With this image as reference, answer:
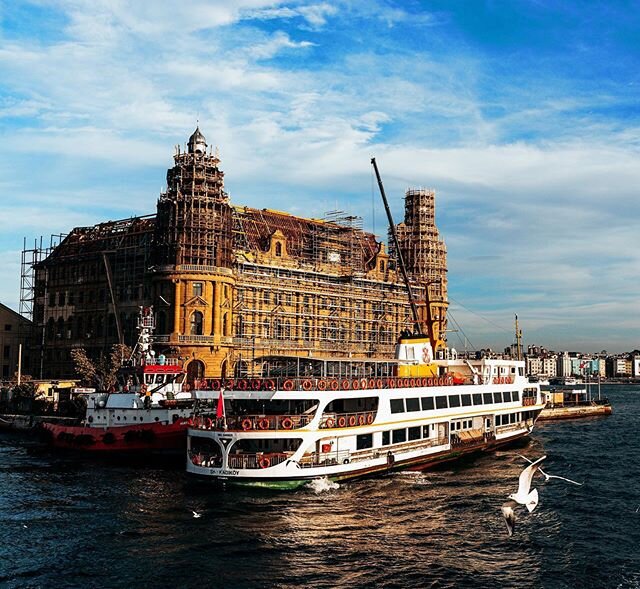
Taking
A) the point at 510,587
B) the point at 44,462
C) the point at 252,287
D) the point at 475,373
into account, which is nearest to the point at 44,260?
the point at 252,287

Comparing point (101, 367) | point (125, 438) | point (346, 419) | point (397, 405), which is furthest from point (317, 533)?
point (101, 367)

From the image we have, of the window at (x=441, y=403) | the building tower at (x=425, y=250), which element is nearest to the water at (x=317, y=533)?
the window at (x=441, y=403)

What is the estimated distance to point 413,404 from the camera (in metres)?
53.0

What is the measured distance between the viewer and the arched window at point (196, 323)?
94188 millimetres

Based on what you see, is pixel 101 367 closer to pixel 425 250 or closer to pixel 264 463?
pixel 264 463

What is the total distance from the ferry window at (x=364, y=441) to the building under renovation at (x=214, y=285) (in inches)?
1468

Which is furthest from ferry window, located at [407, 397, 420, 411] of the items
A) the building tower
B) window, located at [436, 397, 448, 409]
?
the building tower

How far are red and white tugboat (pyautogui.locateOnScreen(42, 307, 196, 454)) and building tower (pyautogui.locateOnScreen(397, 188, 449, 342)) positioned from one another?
257 feet

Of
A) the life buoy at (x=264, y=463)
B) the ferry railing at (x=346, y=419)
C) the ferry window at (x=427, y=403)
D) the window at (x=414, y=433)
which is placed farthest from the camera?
the ferry window at (x=427, y=403)

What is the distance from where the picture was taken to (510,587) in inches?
1121

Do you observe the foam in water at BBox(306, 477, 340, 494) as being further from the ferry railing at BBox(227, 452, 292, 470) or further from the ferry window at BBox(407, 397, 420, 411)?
the ferry window at BBox(407, 397, 420, 411)

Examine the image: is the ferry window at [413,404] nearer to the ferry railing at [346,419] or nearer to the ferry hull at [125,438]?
the ferry railing at [346,419]

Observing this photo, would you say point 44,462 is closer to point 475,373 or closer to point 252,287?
point 475,373

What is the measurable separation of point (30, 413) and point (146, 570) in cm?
6350
